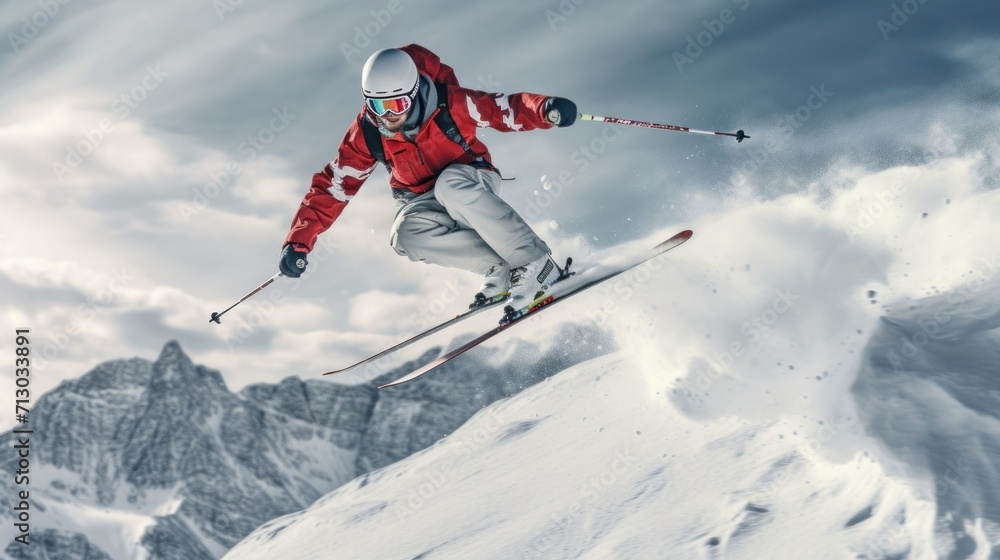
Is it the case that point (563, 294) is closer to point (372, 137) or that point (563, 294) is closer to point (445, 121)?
point (445, 121)

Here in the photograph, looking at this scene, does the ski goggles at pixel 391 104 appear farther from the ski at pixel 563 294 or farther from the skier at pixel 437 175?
the ski at pixel 563 294

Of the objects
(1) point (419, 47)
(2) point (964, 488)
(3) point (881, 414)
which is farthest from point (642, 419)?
(1) point (419, 47)

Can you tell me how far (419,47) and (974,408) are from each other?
22.2 ft

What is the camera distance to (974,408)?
29.2 feet

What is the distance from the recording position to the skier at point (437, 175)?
7.48m

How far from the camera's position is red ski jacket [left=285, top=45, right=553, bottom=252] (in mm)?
7664

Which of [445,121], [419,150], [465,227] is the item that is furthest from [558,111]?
[465,227]

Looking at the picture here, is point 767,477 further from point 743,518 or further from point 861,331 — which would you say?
point 861,331

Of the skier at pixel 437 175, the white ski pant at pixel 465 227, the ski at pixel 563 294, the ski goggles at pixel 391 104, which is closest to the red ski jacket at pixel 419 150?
the skier at pixel 437 175

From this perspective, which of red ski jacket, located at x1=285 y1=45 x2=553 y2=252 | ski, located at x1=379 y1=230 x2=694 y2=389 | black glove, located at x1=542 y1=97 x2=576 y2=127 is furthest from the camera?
ski, located at x1=379 y1=230 x2=694 y2=389

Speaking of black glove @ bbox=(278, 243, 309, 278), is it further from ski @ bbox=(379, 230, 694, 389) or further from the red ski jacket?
ski @ bbox=(379, 230, 694, 389)

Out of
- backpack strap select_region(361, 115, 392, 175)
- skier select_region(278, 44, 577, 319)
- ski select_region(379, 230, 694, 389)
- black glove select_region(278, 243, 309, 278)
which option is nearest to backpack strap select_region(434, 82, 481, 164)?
skier select_region(278, 44, 577, 319)

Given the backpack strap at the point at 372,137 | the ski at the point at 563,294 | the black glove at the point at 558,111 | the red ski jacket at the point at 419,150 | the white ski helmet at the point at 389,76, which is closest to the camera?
the white ski helmet at the point at 389,76

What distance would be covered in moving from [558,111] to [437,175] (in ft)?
4.64
